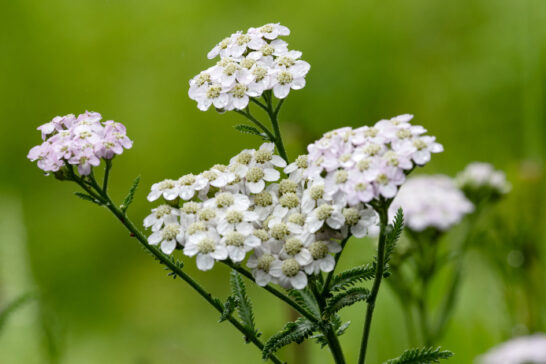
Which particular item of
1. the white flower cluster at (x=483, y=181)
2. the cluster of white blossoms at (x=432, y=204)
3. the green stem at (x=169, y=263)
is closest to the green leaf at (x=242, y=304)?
the green stem at (x=169, y=263)

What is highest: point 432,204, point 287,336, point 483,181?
point 483,181

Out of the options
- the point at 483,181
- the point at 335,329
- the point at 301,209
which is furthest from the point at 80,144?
the point at 483,181

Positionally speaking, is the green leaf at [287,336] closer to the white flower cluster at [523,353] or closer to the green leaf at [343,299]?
the green leaf at [343,299]

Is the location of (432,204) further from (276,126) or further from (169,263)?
(169,263)

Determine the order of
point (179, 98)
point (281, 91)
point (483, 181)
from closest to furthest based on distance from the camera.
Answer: point (281, 91)
point (483, 181)
point (179, 98)

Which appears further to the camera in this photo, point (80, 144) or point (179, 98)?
point (179, 98)
